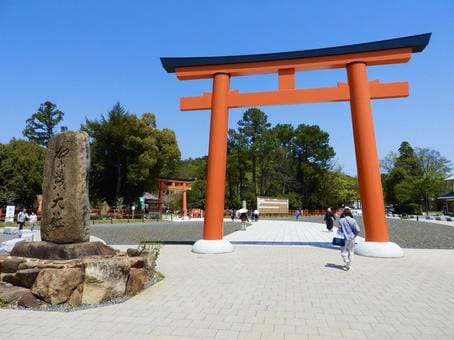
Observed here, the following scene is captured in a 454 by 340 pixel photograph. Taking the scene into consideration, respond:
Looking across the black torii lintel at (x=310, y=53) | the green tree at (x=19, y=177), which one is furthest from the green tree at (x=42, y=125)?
the black torii lintel at (x=310, y=53)

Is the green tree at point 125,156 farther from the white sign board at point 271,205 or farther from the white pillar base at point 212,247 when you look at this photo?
the white pillar base at point 212,247

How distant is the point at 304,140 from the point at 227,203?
18.4 metres

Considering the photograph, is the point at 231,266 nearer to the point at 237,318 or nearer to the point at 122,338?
the point at 237,318

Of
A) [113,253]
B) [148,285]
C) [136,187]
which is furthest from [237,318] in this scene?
[136,187]

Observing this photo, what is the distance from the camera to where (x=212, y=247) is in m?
10.8

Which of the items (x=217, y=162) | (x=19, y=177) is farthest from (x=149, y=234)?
(x=19, y=177)

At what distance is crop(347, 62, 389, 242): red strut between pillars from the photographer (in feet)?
33.6

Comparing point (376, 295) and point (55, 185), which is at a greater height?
point (55, 185)

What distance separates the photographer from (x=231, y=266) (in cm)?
856

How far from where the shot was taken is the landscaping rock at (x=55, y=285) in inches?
203

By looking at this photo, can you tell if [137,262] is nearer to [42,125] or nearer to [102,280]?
[102,280]

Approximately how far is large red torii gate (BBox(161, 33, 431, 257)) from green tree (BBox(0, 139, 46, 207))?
1090 inches

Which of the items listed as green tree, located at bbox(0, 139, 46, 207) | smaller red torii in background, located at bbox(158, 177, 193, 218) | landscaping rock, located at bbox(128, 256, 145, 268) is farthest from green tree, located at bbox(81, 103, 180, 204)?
landscaping rock, located at bbox(128, 256, 145, 268)

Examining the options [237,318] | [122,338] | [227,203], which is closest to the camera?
[122,338]
